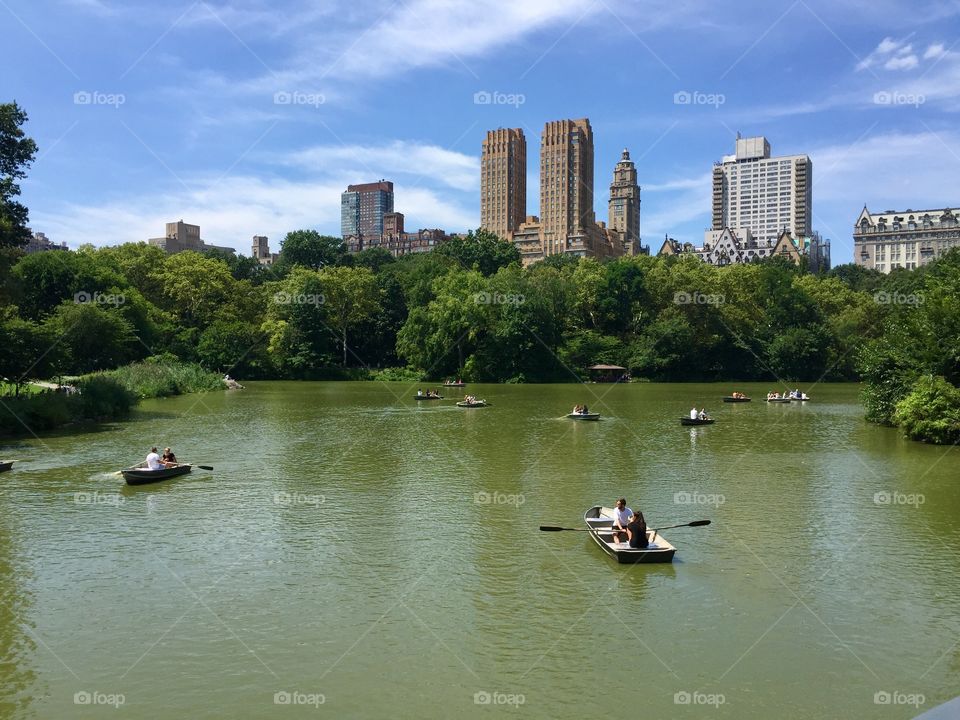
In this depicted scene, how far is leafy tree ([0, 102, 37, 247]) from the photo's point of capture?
110 feet

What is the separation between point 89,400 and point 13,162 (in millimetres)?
11993

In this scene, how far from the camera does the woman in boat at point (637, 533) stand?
15.0 meters

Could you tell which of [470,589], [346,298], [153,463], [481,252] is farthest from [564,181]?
[470,589]

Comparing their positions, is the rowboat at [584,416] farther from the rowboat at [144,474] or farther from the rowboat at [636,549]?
the rowboat at [636,549]

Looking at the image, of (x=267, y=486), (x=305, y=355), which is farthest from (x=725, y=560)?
(x=305, y=355)

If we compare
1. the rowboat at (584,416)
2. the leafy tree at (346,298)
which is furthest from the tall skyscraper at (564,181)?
the rowboat at (584,416)

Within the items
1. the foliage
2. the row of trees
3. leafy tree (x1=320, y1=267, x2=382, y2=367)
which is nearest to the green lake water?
the foliage

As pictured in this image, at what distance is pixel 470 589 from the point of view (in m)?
13.5

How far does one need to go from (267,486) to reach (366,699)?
14.0 meters

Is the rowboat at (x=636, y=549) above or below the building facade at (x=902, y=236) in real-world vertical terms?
below

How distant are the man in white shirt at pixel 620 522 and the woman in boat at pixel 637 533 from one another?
18 cm

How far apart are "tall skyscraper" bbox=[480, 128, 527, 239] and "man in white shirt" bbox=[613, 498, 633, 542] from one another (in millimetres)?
180229

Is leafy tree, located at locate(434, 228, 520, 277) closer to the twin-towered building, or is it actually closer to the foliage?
the foliage

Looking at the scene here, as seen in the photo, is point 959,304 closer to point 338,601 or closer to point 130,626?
point 338,601
